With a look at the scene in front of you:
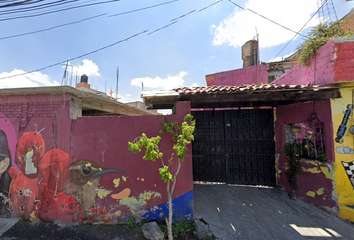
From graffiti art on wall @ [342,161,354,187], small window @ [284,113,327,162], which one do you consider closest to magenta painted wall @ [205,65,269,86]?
small window @ [284,113,327,162]

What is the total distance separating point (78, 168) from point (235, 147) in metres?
4.83

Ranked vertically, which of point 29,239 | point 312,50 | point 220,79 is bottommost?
point 29,239

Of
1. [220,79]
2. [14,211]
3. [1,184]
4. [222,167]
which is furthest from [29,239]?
[220,79]

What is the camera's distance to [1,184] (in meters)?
3.56

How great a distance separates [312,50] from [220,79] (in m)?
5.65

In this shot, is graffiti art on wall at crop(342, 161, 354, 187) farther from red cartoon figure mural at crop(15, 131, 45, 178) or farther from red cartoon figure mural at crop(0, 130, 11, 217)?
red cartoon figure mural at crop(0, 130, 11, 217)

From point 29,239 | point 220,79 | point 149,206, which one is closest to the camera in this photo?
point 29,239

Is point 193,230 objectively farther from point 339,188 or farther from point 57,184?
point 339,188

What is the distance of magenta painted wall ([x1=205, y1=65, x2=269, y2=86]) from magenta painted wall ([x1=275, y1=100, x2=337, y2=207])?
478 centimetres

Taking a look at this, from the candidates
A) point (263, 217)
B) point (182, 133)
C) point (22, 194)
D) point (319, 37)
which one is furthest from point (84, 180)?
point (319, 37)

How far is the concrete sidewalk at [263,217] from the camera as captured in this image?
2916mm

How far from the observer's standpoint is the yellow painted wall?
3322 millimetres

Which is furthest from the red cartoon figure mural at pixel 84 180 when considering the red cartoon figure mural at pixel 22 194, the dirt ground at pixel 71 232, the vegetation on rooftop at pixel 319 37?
the vegetation on rooftop at pixel 319 37

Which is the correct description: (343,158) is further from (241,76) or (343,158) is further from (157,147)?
(241,76)
